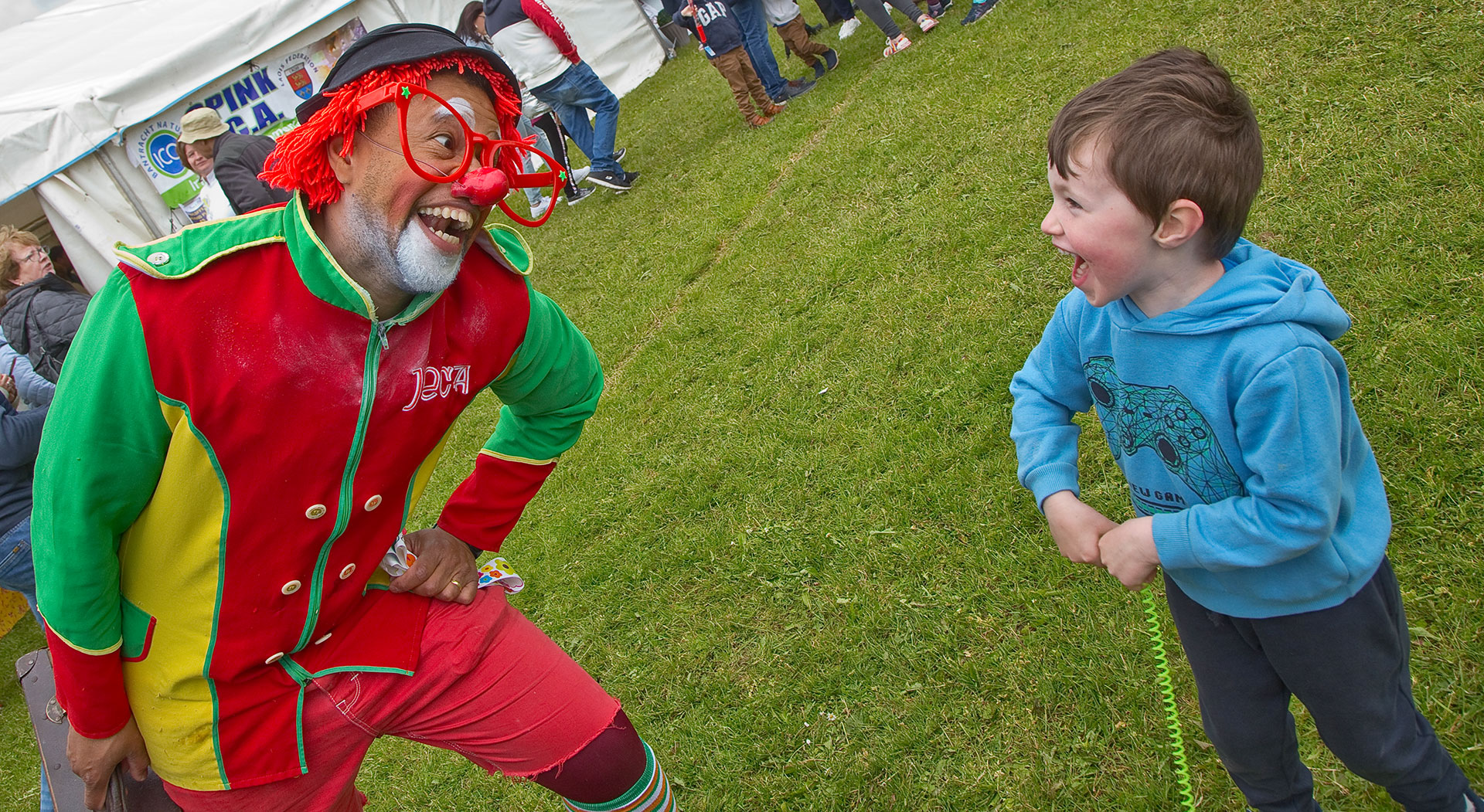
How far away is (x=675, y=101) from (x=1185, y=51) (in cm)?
1103

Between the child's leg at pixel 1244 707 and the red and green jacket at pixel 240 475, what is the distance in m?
1.84

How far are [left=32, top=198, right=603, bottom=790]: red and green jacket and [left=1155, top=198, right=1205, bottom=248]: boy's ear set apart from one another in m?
1.61

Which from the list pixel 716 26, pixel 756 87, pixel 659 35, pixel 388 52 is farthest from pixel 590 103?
pixel 388 52

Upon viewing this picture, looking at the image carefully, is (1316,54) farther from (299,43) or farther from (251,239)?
(299,43)

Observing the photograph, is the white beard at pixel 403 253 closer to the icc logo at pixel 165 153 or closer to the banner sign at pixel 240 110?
the banner sign at pixel 240 110

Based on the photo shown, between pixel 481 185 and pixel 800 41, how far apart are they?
8552mm

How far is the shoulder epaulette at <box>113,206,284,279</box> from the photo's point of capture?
198cm

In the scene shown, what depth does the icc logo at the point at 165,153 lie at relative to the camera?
10.6 metres

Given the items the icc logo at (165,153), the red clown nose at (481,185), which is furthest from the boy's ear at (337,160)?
the icc logo at (165,153)

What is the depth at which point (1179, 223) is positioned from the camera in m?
1.79

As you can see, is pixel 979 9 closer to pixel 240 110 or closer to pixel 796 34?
pixel 796 34

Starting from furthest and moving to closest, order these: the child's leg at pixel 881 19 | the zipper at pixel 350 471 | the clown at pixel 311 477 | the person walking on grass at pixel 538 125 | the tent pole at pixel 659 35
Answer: the tent pole at pixel 659 35, the person walking on grass at pixel 538 125, the child's leg at pixel 881 19, the zipper at pixel 350 471, the clown at pixel 311 477

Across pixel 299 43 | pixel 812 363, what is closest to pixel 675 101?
pixel 299 43

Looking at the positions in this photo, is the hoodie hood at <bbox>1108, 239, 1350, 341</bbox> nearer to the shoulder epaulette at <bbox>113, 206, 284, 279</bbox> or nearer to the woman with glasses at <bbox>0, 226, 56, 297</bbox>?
the shoulder epaulette at <bbox>113, 206, 284, 279</bbox>
